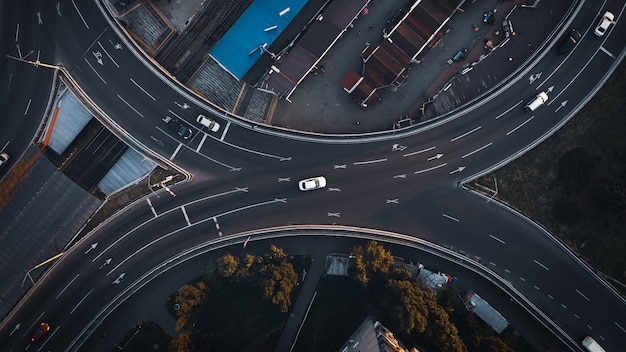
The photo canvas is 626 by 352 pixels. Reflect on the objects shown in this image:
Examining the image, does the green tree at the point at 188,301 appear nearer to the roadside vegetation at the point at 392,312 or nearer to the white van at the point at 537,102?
the roadside vegetation at the point at 392,312

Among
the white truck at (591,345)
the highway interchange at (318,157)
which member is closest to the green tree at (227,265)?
the highway interchange at (318,157)

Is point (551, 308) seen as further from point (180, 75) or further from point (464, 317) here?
point (180, 75)

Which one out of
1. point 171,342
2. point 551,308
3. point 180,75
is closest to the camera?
point 171,342

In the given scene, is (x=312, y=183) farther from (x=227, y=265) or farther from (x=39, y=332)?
(x=39, y=332)

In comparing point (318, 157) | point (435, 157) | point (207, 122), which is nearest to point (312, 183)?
point (318, 157)

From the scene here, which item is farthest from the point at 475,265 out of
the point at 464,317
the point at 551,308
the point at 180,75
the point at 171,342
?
the point at 180,75
